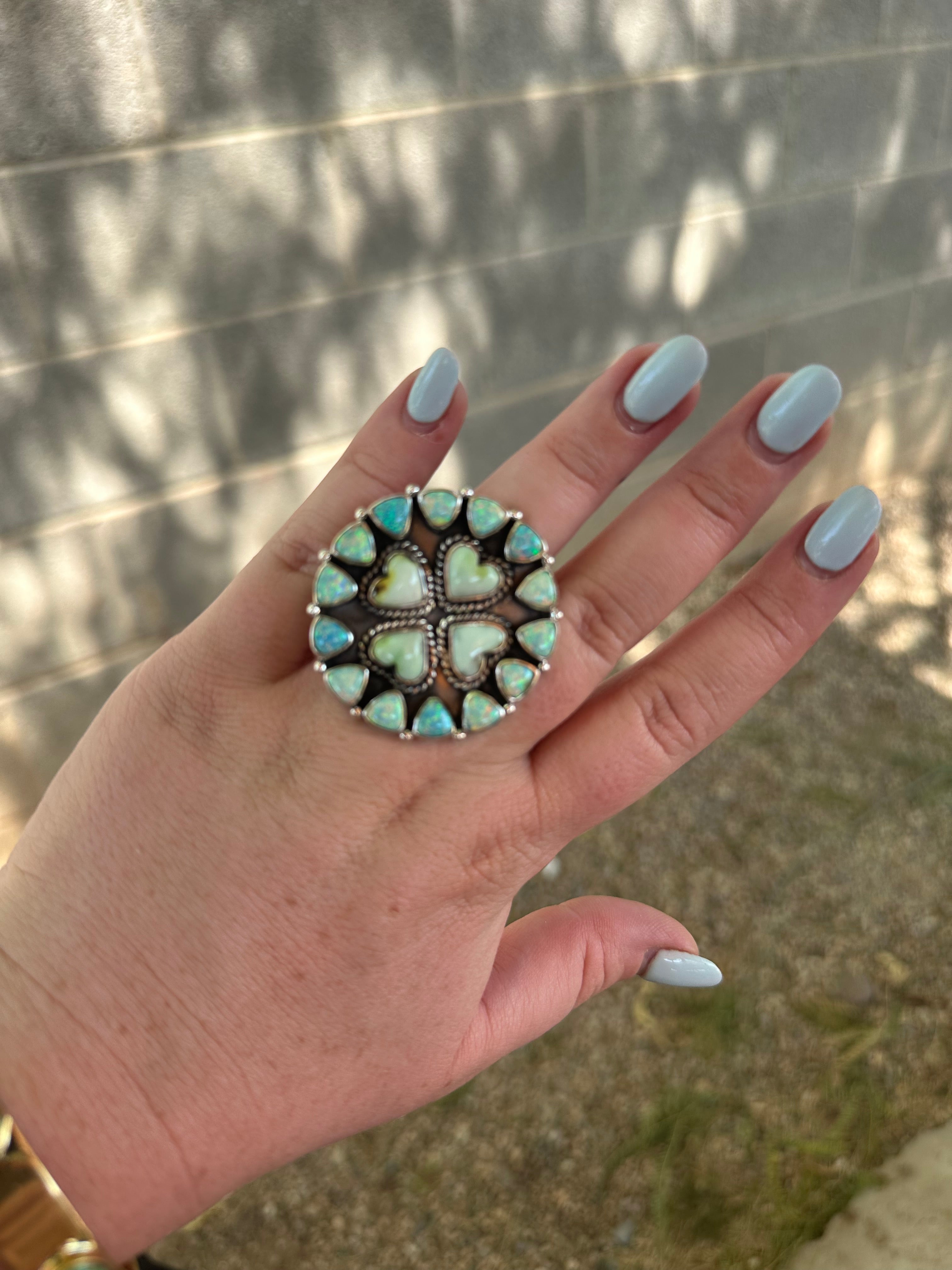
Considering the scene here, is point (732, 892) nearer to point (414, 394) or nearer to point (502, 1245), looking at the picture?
point (502, 1245)

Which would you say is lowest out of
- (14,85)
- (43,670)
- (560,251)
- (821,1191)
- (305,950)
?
(821,1191)

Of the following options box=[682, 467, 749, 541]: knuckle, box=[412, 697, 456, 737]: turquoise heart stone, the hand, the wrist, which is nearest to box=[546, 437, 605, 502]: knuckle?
the hand

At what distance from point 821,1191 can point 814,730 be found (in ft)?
4.65

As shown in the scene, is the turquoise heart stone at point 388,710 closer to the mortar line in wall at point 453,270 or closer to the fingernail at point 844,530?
the fingernail at point 844,530

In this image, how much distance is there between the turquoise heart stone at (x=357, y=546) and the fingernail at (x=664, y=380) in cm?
39

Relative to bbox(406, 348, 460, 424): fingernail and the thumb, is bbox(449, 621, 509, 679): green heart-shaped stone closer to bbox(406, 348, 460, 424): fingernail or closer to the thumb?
bbox(406, 348, 460, 424): fingernail

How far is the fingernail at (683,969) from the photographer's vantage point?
136 cm

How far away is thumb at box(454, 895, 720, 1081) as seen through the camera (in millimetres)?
1283

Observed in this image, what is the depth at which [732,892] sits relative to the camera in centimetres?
252

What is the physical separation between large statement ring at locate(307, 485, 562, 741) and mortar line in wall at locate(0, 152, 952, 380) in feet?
4.84

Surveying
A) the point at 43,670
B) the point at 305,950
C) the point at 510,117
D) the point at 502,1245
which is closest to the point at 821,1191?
the point at 502,1245

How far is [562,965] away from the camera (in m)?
1.30

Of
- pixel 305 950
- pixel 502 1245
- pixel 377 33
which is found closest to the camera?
pixel 305 950

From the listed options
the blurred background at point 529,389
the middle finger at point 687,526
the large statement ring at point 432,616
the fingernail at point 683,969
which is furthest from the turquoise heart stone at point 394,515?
the blurred background at point 529,389
